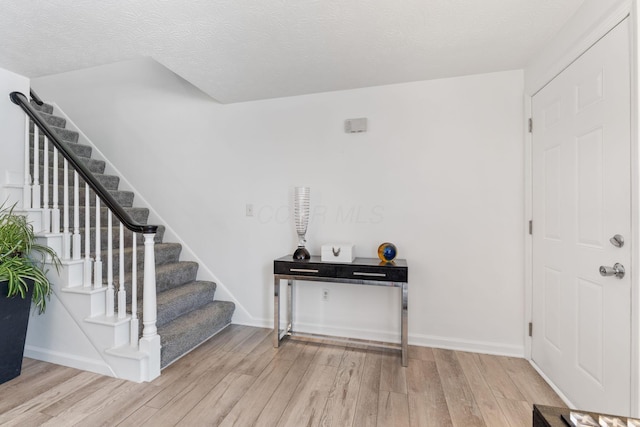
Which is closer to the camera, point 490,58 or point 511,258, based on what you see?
point 490,58

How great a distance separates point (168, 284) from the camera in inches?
111

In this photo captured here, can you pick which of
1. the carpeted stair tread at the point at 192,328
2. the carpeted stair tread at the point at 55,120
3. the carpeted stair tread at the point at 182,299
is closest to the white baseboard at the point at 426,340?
the carpeted stair tread at the point at 192,328

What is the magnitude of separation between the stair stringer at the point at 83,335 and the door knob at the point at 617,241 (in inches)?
110

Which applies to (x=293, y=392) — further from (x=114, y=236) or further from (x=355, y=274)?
→ (x=114, y=236)

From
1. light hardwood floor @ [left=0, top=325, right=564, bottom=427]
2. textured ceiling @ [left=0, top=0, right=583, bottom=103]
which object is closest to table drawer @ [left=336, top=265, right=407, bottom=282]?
light hardwood floor @ [left=0, top=325, right=564, bottom=427]

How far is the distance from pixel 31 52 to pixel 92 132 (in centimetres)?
170

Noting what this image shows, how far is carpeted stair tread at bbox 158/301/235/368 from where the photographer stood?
7.39 ft

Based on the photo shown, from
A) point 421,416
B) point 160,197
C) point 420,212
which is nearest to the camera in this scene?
point 421,416

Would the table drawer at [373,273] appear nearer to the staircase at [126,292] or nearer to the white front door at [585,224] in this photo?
the white front door at [585,224]

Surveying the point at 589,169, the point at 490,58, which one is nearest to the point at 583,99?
the point at 589,169

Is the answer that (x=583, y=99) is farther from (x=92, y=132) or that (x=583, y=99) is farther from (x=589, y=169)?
(x=92, y=132)

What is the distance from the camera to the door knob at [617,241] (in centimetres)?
139

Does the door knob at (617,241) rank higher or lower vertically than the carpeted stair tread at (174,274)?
higher

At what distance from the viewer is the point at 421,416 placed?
5.53ft
